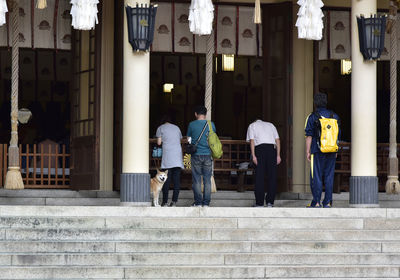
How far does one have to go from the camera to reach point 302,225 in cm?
1260

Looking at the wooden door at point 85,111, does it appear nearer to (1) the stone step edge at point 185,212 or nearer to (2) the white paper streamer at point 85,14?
(2) the white paper streamer at point 85,14

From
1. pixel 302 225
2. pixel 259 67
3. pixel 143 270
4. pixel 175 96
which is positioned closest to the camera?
pixel 143 270

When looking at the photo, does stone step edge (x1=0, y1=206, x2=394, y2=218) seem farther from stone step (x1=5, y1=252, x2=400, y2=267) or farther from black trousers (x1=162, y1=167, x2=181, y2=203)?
black trousers (x1=162, y1=167, x2=181, y2=203)

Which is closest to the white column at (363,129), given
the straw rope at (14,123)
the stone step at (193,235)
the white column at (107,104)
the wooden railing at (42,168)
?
the stone step at (193,235)

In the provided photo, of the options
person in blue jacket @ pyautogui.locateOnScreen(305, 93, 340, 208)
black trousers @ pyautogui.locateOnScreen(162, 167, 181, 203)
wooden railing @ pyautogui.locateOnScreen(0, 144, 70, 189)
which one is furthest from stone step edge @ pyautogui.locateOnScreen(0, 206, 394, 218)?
wooden railing @ pyautogui.locateOnScreen(0, 144, 70, 189)

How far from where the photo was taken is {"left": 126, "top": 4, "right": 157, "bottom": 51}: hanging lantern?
13.8m

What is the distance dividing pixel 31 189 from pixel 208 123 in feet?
11.8

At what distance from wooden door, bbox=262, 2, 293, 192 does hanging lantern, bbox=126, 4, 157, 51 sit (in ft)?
11.4

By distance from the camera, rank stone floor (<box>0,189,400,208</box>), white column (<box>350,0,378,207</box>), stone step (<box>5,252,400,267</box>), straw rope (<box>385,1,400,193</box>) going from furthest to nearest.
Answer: straw rope (<box>385,1,400,193</box>), stone floor (<box>0,189,400,208</box>), white column (<box>350,0,378,207</box>), stone step (<box>5,252,400,267</box>)

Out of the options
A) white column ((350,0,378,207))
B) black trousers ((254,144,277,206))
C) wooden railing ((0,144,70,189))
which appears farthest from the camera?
wooden railing ((0,144,70,189))

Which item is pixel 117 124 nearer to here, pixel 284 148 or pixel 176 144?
pixel 176 144

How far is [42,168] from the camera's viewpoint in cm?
1641

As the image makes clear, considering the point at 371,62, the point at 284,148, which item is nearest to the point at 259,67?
the point at 284,148

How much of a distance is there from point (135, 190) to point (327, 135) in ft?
9.43
